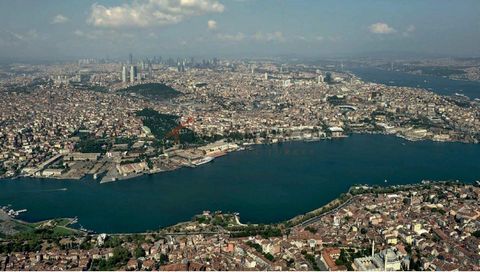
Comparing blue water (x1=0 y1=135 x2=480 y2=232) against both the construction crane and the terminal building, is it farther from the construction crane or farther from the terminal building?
the construction crane

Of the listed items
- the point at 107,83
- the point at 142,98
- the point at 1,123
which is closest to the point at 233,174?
the point at 1,123

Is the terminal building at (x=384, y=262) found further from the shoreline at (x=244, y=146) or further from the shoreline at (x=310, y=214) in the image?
the shoreline at (x=244, y=146)

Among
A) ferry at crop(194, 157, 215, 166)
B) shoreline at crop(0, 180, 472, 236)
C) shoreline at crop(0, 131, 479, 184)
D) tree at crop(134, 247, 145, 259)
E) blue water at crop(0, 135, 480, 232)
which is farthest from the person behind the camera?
ferry at crop(194, 157, 215, 166)

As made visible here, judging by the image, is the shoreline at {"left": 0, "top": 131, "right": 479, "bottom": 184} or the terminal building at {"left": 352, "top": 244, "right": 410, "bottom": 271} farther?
the shoreline at {"left": 0, "top": 131, "right": 479, "bottom": 184}

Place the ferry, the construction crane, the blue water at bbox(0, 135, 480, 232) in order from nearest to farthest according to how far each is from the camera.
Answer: the blue water at bbox(0, 135, 480, 232) → the ferry → the construction crane

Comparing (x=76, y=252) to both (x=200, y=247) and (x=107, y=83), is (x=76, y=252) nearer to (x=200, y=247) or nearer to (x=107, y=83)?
(x=200, y=247)

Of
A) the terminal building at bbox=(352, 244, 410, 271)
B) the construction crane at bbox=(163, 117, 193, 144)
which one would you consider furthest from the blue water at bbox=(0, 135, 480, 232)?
the construction crane at bbox=(163, 117, 193, 144)

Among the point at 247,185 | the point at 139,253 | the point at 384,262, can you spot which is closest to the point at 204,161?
the point at 247,185

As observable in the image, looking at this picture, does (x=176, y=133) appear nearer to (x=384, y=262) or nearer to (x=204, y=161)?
(x=204, y=161)

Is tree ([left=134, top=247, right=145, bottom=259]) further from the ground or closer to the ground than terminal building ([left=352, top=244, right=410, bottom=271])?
closer to the ground

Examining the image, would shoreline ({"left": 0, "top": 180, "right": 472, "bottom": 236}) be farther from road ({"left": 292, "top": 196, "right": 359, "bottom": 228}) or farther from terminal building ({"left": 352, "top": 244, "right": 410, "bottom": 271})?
terminal building ({"left": 352, "top": 244, "right": 410, "bottom": 271})
